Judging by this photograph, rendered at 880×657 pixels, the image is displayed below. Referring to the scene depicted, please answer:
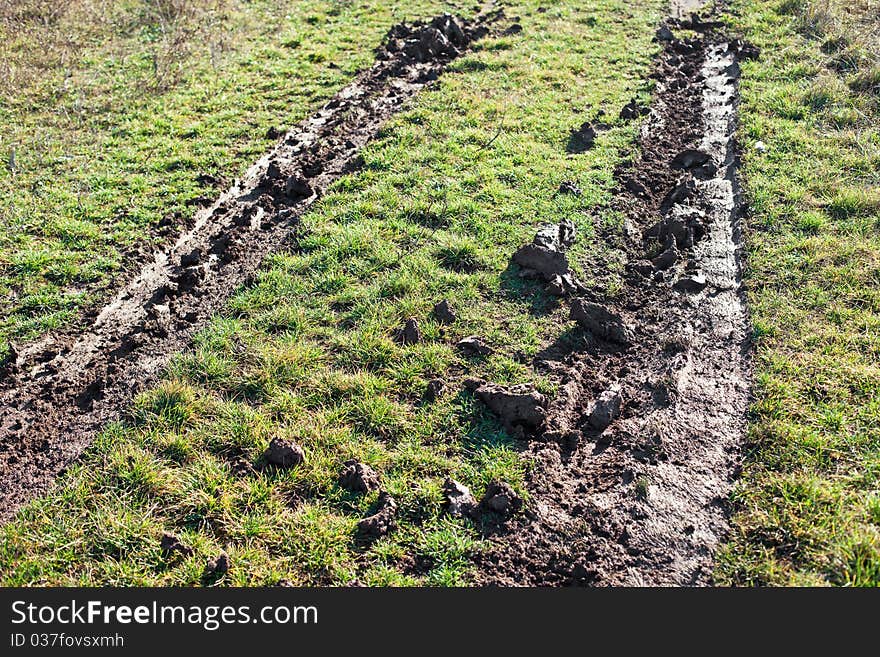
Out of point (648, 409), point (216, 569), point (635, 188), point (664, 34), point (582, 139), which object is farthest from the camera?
point (664, 34)

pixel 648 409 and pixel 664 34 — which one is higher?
pixel 664 34

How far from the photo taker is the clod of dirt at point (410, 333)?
654 centimetres

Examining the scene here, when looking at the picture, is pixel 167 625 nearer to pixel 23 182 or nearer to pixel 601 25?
pixel 23 182

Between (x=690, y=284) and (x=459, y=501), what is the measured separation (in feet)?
12.0

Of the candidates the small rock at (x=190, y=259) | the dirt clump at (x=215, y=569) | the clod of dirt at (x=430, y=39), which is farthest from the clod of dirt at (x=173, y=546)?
the clod of dirt at (x=430, y=39)

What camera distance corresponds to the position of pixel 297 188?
8750mm

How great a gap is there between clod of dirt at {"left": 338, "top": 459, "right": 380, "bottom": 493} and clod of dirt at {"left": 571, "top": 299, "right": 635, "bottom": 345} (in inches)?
103

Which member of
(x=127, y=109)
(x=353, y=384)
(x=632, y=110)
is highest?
(x=127, y=109)

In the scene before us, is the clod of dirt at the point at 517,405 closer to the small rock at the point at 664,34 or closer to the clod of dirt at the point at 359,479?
the clod of dirt at the point at 359,479

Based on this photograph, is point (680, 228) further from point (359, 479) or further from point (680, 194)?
point (359, 479)

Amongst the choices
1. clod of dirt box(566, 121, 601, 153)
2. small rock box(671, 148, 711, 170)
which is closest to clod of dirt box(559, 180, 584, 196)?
clod of dirt box(566, 121, 601, 153)

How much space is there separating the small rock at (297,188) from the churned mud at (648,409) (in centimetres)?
353

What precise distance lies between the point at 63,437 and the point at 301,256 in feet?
9.97

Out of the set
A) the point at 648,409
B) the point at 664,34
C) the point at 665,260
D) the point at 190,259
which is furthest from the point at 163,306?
the point at 664,34
